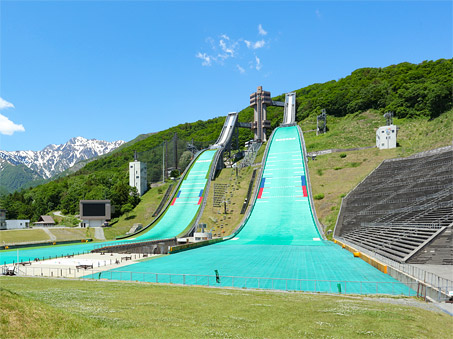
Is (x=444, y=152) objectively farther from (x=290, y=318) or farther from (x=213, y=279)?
(x=290, y=318)

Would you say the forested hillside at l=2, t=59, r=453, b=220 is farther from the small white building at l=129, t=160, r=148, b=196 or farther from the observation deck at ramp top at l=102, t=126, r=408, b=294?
the observation deck at ramp top at l=102, t=126, r=408, b=294

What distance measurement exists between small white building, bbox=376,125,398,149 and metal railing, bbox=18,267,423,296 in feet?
166

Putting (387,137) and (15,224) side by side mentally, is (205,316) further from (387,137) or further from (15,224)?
(15,224)

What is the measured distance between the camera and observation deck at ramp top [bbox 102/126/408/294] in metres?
25.0

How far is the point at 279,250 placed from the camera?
37781 millimetres

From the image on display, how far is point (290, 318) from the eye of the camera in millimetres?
12359

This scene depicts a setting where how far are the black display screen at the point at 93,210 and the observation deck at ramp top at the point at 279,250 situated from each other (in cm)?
2596

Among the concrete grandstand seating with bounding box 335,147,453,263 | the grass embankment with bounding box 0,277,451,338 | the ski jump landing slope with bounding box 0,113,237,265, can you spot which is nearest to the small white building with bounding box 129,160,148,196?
the ski jump landing slope with bounding box 0,113,237,265

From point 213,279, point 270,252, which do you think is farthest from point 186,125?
point 213,279

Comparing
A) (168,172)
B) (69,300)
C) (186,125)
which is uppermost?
(186,125)

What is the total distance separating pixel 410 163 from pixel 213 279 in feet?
134

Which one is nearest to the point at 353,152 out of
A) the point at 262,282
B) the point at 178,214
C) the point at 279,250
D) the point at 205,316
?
the point at 178,214

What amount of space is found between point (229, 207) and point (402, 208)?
94.5ft

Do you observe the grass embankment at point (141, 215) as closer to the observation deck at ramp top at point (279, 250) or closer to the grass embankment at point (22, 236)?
the grass embankment at point (22, 236)
